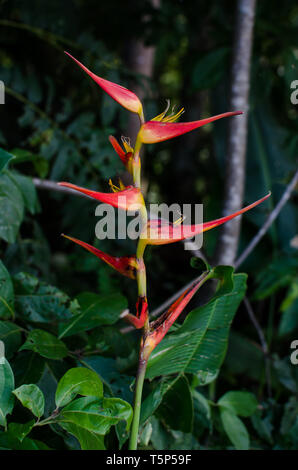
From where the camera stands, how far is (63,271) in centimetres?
139

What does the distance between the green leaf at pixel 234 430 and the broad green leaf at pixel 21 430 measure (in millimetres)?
365

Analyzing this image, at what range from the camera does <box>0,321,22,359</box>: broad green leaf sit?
1.70 ft

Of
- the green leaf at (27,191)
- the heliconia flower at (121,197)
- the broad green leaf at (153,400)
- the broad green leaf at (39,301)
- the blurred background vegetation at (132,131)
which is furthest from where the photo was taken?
the blurred background vegetation at (132,131)

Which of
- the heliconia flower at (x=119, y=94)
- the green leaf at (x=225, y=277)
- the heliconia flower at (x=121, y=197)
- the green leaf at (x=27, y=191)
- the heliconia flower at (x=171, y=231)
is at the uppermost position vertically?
the heliconia flower at (x=119, y=94)

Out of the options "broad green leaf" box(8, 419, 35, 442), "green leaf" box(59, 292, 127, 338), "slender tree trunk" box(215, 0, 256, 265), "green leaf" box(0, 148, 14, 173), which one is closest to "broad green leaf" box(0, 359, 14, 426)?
"broad green leaf" box(8, 419, 35, 442)

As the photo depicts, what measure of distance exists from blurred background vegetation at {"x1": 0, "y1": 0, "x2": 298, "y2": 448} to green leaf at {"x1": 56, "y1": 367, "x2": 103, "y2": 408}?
1.30 feet

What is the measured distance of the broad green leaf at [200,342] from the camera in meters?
0.52

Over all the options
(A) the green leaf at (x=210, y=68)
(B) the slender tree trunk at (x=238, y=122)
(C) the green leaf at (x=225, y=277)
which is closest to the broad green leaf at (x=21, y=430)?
(C) the green leaf at (x=225, y=277)

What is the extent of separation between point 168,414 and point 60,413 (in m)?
0.19

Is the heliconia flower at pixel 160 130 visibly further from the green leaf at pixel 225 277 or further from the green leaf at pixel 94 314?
the green leaf at pixel 94 314

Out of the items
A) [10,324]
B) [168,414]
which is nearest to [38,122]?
[10,324]

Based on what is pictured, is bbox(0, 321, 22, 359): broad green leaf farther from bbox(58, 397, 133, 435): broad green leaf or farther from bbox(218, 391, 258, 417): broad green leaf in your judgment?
bbox(218, 391, 258, 417): broad green leaf

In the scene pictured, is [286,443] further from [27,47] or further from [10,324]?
[27,47]

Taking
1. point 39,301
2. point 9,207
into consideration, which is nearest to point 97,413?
point 39,301
